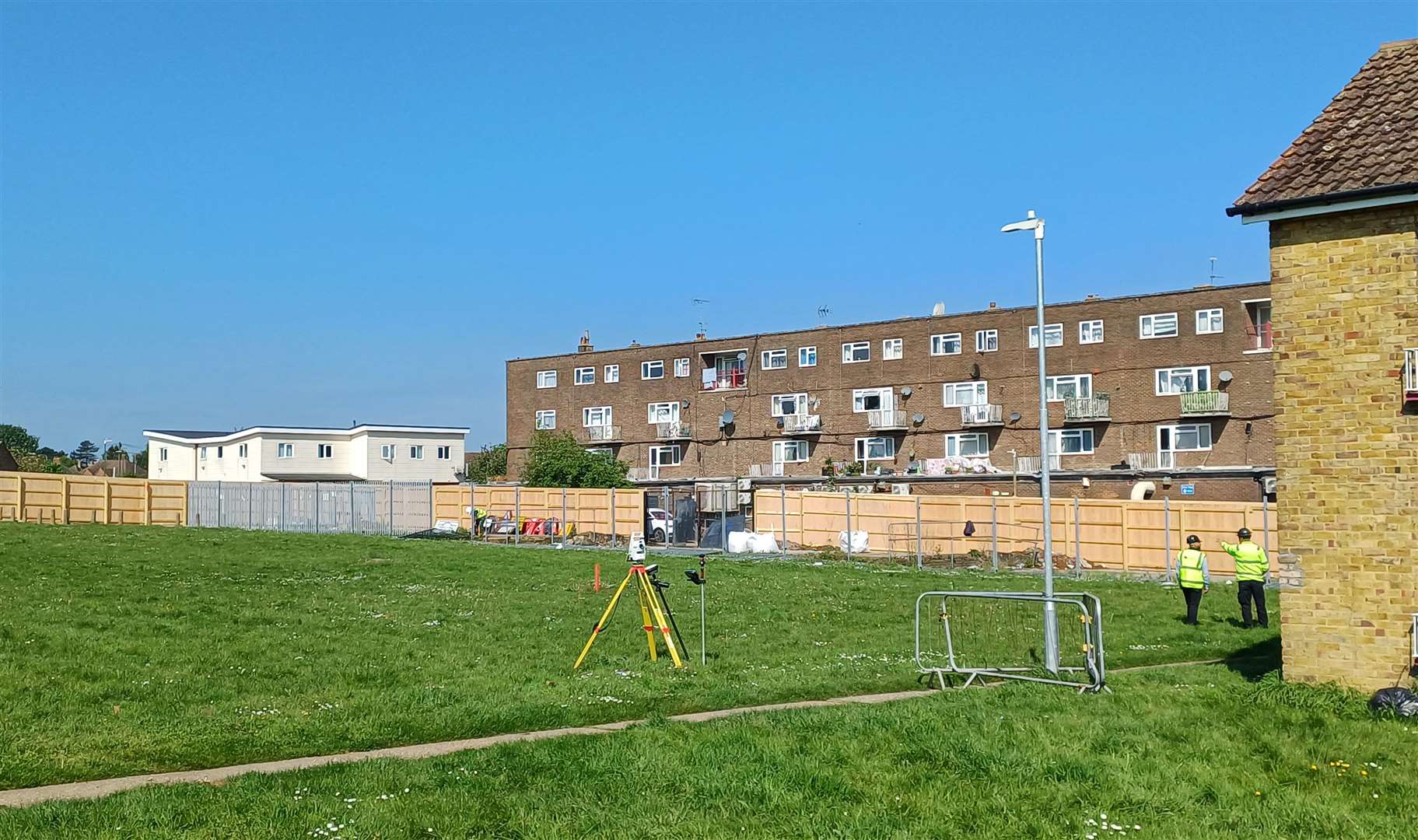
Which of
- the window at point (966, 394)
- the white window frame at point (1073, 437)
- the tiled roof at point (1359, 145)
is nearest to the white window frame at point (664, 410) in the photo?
the window at point (966, 394)

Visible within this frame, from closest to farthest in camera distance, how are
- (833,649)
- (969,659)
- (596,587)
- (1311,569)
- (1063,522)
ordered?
(1311,569) → (969,659) → (833,649) → (596,587) → (1063,522)

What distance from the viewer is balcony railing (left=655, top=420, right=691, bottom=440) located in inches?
3007

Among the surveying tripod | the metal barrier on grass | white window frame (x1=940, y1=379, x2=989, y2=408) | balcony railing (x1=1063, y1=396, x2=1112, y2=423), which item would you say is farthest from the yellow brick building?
white window frame (x1=940, y1=379, x2=989, y2=408)

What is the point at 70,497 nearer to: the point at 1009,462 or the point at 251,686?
the point at 251,686

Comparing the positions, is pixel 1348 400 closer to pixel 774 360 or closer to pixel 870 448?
pixel 870 448

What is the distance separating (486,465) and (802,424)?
1513 inches

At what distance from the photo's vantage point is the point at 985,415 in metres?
65.4

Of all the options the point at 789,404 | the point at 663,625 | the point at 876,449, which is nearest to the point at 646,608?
the point at 663,625

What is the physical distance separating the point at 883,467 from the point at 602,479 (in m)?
15.6

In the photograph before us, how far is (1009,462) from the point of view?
64.8 meters

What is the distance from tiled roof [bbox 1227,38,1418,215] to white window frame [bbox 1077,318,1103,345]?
47.5 meters

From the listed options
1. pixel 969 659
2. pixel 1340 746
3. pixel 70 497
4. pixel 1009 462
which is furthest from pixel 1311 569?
pixel 1009 462

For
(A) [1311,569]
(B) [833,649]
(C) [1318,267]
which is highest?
(C) [1318,267]

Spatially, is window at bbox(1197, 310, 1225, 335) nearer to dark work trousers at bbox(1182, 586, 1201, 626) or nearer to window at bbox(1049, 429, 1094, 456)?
window at bbox(1049, 429, 1094, 456)
